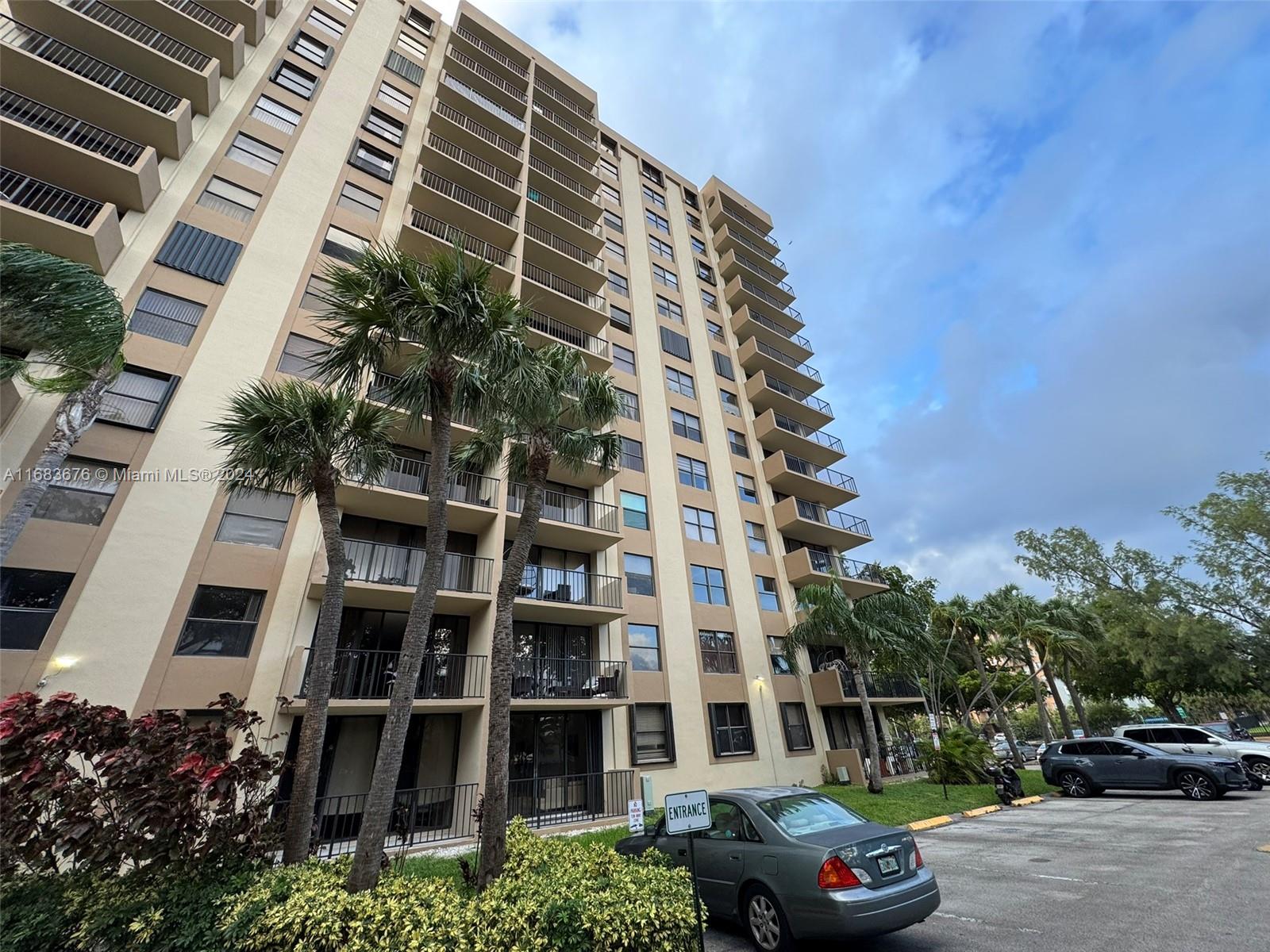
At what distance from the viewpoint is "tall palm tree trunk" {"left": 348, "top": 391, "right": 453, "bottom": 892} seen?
6.26m

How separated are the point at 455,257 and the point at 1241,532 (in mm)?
39929

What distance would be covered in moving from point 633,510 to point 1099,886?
598 inches

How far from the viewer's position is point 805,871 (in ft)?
17.6

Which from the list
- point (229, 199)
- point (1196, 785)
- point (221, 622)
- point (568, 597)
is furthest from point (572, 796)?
point (229, 199)

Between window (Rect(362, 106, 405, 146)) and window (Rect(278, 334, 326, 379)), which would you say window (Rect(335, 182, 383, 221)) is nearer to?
window (Rect(362, 106, 405, 146))

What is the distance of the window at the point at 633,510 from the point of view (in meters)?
19.9

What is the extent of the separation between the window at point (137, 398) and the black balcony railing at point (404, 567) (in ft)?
17.4

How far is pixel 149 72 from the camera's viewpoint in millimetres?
15602

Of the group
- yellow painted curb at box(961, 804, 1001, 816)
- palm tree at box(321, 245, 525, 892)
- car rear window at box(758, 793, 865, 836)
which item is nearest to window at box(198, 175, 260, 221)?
palm tree at box(321, 245, 525, 892)

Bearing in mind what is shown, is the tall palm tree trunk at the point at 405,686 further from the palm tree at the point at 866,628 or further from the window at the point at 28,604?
the palm tree at the point at 866,628

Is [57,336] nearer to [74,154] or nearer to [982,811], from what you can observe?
[74,154]

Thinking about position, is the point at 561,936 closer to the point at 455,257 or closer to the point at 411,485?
the point at 455,257

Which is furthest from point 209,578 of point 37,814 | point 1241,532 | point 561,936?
point 1241,532

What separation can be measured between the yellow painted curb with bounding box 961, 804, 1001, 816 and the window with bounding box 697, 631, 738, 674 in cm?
780
